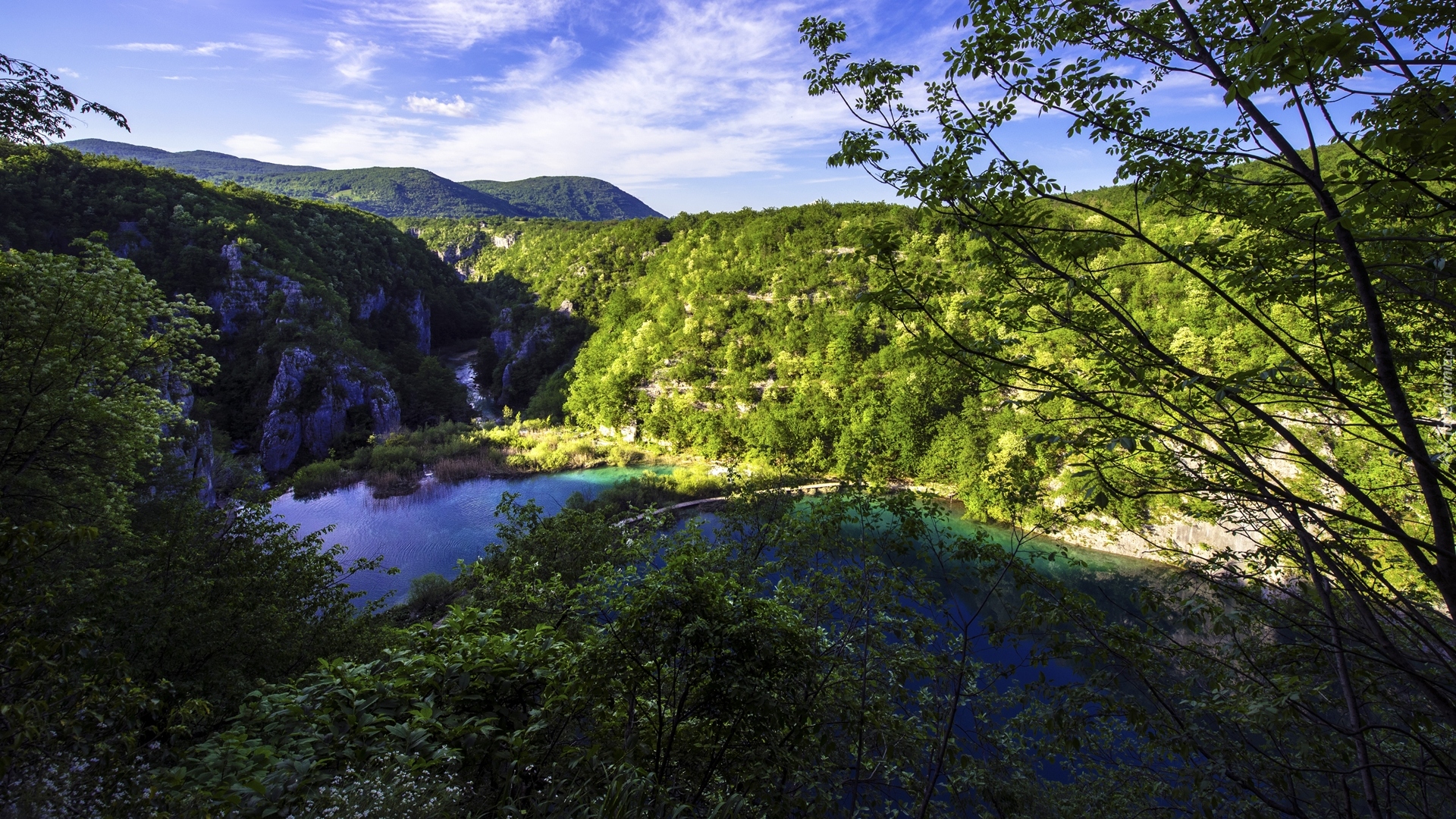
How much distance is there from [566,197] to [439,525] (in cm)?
16458

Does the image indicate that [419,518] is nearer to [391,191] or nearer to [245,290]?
[245,290]

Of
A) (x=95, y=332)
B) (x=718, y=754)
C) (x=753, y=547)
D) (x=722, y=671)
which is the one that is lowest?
(x=753, y=547)

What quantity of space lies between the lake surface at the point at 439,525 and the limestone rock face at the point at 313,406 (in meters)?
7.42

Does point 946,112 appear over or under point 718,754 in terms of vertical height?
over

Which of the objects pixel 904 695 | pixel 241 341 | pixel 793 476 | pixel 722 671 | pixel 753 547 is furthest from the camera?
pixel 241 341

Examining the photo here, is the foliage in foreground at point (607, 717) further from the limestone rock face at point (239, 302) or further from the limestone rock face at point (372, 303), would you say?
the limestone rock face at point (372, 303)

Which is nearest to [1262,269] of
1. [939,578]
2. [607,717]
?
[607,717]

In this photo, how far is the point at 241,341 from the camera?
3941 centimetres

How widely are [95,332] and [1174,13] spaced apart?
13055mm

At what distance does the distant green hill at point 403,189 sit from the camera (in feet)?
431

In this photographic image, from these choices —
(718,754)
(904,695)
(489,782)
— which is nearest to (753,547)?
(904,695)

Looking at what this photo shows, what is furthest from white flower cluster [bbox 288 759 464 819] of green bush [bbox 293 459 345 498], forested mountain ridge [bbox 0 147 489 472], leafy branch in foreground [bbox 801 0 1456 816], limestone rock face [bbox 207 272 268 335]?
limestone rock face [bbox 207 272 268 335]

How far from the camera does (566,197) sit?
171m

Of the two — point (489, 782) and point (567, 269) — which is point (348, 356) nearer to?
point (567, 269)
